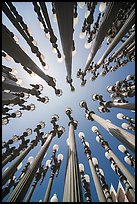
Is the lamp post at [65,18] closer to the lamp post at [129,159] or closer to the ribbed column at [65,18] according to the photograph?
the ribbed column at [65,18]

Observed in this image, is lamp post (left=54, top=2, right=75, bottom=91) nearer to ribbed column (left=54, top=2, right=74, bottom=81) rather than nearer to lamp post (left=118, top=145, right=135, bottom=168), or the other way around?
ribbed column (left=54, top=2, right=74, bottom=81)

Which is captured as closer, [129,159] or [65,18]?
[65,18]

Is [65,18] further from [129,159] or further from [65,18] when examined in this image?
[129,159]

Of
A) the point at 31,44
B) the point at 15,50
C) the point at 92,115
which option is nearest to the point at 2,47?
the point at 15,50

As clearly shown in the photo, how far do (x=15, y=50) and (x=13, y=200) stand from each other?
3.81 meters

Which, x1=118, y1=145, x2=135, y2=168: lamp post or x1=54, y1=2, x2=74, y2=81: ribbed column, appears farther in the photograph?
x1=118, y1=145, x2=135, y2=168: lamp post

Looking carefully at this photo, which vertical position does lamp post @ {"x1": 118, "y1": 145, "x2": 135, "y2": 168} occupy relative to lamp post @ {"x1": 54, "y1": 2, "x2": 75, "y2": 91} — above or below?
below

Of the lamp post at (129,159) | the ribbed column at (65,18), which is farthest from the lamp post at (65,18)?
the lamp post at (129,159)

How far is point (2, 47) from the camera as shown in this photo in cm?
400

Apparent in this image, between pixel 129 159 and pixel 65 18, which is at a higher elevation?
pixel 65 18

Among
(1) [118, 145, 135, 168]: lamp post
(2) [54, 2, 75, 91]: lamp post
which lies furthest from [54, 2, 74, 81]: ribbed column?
(1) [118, 145, 135, 168]: lamp post

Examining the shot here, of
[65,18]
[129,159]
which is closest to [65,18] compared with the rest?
[65,18]

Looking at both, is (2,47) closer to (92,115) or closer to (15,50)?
(15,50)

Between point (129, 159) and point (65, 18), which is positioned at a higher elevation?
point (65, 18)
